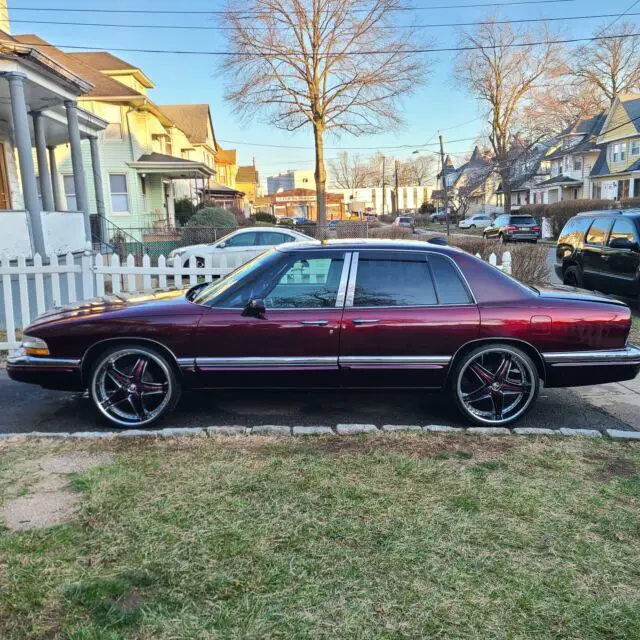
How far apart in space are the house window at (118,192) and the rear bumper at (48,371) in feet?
73.6

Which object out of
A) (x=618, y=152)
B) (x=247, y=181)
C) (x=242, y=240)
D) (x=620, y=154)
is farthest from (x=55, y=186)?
(x=247, y=181)

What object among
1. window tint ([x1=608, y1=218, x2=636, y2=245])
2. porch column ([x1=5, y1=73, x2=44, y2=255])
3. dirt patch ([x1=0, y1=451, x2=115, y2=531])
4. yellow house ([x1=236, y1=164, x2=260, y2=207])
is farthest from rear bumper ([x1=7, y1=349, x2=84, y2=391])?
yellow house ([x1=236, y1=164, x2=260, y2=207])

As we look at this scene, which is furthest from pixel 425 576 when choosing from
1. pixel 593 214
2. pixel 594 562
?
pixel 593 214

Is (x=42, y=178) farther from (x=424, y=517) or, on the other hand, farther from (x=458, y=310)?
(x=424, y=517)

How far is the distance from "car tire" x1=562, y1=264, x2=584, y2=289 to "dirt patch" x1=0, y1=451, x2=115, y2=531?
9817 millimetres

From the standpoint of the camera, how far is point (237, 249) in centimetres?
1491

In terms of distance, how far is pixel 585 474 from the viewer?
380 cm

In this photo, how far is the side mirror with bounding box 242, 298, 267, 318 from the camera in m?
4.61

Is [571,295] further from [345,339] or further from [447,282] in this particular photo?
[345,339]

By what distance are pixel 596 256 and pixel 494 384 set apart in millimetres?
7025

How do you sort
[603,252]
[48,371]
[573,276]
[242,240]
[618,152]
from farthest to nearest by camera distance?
[618,152] < [242,240] < [573,276] < [603,252] < [48,371]

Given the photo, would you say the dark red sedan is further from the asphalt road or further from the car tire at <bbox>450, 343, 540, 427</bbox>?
the asphalt road

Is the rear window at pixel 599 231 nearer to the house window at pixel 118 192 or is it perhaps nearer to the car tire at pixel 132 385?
the car tire at pixel 132 385

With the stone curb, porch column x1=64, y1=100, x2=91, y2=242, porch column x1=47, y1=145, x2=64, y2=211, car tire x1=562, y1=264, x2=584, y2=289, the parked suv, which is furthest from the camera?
the parked suv
